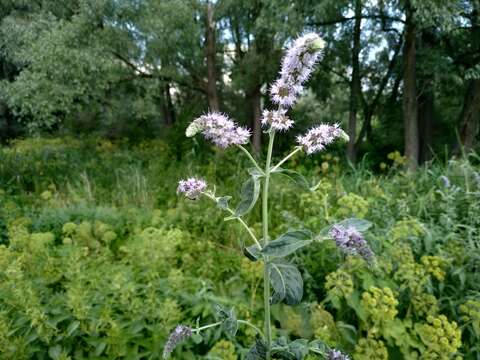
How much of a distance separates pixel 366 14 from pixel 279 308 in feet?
26.0

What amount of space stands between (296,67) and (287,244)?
0.44m

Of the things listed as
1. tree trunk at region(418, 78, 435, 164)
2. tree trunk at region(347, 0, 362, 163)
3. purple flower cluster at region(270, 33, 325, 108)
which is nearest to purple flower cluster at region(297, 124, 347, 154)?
purple flower cluster at region(270, 33, 325, 108)

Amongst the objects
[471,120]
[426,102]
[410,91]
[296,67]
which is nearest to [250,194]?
[296,67]

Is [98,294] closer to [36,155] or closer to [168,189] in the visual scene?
[168,189]

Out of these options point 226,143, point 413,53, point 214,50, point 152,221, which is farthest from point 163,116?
point 226,143

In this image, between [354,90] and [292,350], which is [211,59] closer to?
[354,90]

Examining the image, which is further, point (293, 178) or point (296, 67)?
point (293, 178)

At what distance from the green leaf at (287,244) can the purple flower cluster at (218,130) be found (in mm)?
274

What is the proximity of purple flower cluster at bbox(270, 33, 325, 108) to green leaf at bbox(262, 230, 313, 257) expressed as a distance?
34 cm

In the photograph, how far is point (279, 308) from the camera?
2.26 metres

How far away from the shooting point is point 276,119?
104cm

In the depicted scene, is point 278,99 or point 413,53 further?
point 413,53

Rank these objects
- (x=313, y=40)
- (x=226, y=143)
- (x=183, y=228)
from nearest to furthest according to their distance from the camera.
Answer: (x=313, y=40), (x=226, y=143), (x=183, y=228)

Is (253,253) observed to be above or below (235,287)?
above
